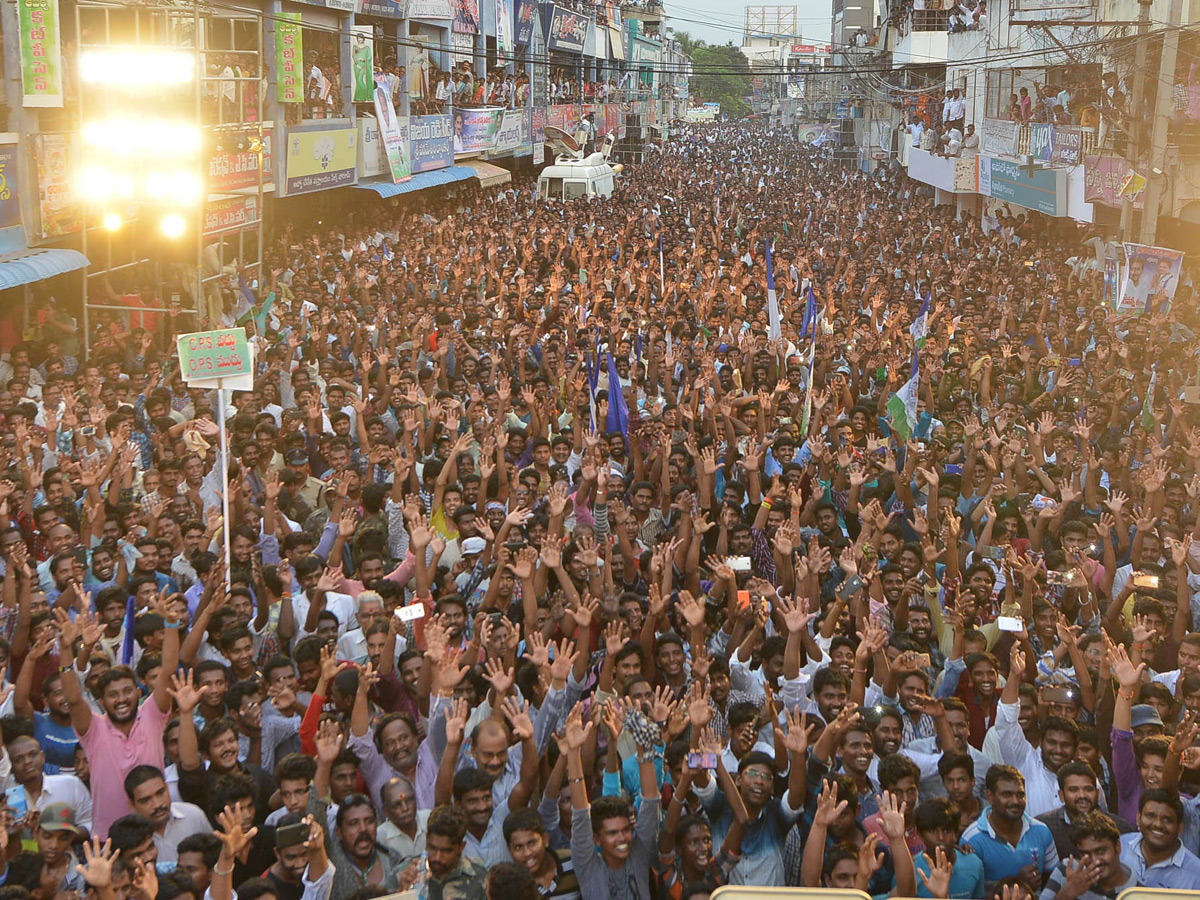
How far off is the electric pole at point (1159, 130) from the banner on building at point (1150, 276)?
255cm

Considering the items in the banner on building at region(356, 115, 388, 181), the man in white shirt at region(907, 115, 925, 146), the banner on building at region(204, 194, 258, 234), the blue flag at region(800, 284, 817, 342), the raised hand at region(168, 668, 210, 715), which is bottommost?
the raised hand at region(168, 668, 210, 715)

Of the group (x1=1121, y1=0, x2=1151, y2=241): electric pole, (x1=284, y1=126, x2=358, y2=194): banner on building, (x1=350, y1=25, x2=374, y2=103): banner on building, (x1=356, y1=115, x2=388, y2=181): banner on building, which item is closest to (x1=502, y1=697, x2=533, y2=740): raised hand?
(x1=1121, y1=0, x2=1151, y2=241): electric pole

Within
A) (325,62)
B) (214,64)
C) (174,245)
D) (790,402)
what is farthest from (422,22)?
(790,402)

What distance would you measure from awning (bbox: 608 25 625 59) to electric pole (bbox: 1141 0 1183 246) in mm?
43737

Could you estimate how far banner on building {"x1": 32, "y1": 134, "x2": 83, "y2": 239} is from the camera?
1332 cm

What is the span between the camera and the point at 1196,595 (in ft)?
22.7

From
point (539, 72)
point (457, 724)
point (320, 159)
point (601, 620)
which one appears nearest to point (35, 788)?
point (457, 724)

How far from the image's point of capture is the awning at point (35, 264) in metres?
12.2

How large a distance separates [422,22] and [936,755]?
26709 mm

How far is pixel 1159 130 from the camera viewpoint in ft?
54.6

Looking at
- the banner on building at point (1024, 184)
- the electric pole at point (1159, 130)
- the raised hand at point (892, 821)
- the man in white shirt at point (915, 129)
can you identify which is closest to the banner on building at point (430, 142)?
the banner on building at point (1024, 184)

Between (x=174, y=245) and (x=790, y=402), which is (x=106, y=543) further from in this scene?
(x=174, y=245)

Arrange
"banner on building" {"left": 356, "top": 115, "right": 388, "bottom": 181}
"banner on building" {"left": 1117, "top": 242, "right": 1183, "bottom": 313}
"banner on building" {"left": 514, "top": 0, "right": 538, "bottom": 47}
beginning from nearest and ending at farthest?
"banner on building" {"left": 1117, "top": 242, "right": 1183, "bottom": 313} < "banner on building" {"left": 356, "top": 115, "right": 388, "bottom": 181} < "banner on building" {"left": 514, "top": 0, "right": 538, "bottom": 47}

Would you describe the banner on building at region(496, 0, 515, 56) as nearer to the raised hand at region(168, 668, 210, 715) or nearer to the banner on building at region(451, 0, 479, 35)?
the banner on building at region(451, 0, 479, 35)
